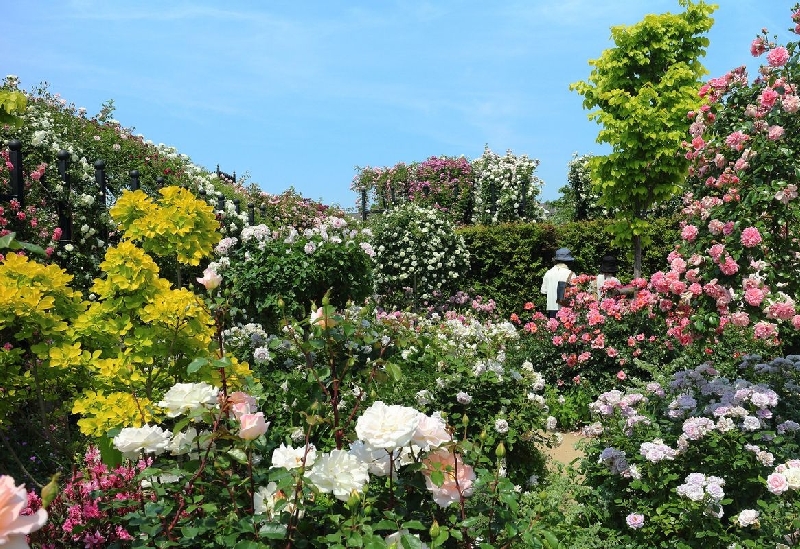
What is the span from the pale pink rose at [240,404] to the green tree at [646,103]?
1190cm

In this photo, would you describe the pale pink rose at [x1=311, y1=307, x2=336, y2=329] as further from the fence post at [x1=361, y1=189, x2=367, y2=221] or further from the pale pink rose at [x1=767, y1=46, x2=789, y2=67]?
the fence post at [x1=361, y1=189, x2=367, y2=221]

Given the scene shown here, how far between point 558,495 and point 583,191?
1610cm

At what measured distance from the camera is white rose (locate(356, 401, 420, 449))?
6.00 feet

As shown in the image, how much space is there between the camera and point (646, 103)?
45.8ft

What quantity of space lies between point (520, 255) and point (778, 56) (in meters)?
8.46

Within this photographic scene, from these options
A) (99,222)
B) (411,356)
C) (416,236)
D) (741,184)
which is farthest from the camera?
(416,236)

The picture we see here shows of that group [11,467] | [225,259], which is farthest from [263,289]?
[11,467]

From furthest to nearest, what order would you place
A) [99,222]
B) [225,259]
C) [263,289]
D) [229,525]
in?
[99,222] < [225,259] < [263,289] < [229,525]

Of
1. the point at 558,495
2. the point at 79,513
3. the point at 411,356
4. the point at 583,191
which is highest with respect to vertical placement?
the point at 583,191

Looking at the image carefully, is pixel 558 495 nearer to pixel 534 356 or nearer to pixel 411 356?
pixel 411 356

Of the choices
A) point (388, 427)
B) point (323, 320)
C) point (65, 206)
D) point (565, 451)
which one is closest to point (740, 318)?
point (565, 451)

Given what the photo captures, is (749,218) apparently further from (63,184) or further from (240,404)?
(63,184)

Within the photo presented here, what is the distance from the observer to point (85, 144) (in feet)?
34.8

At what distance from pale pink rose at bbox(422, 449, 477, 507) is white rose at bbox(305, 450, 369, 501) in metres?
0.19
